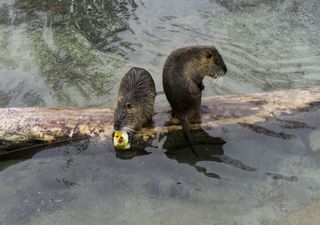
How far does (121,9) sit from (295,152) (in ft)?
16.2

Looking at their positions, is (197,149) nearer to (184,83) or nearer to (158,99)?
(184,83)

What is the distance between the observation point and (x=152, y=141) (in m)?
4.09

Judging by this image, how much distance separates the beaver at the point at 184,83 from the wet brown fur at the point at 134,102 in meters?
0.17

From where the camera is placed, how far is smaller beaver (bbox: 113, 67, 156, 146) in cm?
388

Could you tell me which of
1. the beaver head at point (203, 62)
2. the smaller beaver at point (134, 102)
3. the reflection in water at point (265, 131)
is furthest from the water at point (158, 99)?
the beaver head at point (203, 62)

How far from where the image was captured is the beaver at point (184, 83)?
4074 mm

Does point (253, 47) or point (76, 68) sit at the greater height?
point (253, 47)

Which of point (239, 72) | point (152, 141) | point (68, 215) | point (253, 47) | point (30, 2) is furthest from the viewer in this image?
point (30, 2)

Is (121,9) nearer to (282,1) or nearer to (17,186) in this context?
(282,1)

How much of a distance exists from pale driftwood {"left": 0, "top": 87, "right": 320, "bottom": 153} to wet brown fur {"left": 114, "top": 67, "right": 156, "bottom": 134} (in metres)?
0.15

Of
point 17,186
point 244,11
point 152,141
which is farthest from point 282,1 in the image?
point 17,186

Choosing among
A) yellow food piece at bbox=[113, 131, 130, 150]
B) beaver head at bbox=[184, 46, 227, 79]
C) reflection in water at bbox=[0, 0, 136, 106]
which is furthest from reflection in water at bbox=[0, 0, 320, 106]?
yellow food piece at bbox=[113, 131, 130, 150]

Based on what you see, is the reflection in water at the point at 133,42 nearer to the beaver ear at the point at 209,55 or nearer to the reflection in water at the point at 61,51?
the reflection in water at the point at 61,51

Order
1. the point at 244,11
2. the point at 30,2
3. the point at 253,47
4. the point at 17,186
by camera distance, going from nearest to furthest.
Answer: the point at 17,186
the point at 253,47
the point at 244,11
the point at 30,2
